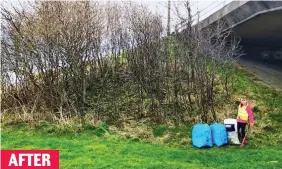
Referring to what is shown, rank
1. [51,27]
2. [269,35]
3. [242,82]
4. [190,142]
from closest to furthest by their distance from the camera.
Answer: [190,142]
[51,27]
[242,82]
[269,35]

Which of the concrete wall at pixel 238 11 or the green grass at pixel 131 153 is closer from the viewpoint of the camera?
the green grass at pixel 131 153

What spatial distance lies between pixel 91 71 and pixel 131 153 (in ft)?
19.8

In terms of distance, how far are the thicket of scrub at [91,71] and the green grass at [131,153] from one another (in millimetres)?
1642

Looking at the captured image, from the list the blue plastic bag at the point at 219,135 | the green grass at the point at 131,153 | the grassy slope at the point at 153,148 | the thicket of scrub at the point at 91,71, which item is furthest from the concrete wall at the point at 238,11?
the green grass at the point at 131,153

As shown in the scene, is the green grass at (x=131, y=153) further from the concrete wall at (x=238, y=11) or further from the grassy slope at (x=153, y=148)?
the concrete wall at (x=238, y=11)

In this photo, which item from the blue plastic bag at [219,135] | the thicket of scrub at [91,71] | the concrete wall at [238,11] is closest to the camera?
the blue plastic bag at [219,135]

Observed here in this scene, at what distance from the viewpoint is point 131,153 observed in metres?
9.84

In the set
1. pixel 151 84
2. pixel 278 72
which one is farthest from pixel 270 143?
pixel 278 72

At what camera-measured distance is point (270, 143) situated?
11461 millimetres

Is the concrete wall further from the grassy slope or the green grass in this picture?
the green grass

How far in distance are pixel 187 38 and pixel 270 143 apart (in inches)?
181

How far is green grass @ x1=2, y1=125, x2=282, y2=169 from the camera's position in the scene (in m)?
8.88

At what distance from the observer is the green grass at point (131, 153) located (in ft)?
29.1

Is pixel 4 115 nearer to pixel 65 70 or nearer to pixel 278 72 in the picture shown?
pixel 65 70
